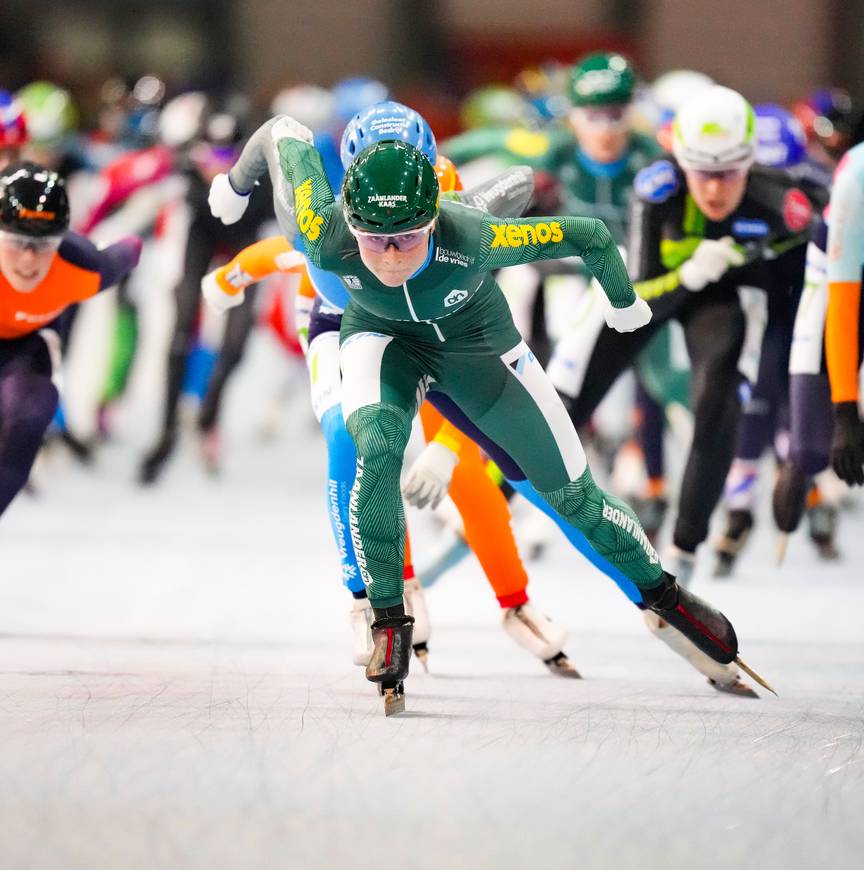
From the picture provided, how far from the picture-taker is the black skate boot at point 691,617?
4.91 m

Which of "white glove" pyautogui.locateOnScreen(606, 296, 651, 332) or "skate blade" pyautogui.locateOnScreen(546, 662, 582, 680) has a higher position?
"white glove" pyautogui.locateOnScreen(606, 296, 651, 332)

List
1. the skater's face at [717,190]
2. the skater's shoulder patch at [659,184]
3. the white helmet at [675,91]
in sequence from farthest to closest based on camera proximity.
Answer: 1. the white helmet at [675,91]
2. the skater's shoulder patch at [659,184]
3. the skater's face at [717,190]

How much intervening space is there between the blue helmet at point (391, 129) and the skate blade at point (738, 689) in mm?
1952

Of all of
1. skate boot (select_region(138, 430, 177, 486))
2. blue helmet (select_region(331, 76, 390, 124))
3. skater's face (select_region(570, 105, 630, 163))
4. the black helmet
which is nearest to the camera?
the black helmet

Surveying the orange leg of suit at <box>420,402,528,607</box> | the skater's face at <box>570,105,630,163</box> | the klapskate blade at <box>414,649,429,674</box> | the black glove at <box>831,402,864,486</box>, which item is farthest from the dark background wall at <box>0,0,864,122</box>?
the klapskate blade at <box>414,649,429,674</box>

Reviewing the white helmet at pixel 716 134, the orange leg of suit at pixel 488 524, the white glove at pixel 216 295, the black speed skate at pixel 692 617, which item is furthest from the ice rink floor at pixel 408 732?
the white helmet at pixel 716 134

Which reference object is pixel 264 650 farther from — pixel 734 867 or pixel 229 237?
pixel 229 237

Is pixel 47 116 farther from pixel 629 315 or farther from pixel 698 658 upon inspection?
pixel 698 658

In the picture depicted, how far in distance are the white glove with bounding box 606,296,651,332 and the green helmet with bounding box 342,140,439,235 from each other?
0.62 m

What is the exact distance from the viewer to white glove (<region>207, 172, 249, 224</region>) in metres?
5.27

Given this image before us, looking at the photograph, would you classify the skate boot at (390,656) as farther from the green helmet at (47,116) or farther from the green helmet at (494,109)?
the green helmet at (494,109)

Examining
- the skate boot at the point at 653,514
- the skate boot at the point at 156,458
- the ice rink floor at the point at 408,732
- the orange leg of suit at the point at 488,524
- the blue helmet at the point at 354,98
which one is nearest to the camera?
the ice rink floor at the point at 408,732

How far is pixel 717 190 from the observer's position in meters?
6.36

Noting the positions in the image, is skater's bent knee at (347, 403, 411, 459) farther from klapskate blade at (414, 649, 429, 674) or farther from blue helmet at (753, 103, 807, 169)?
blue helmet at (753, 103, 807, 169)
